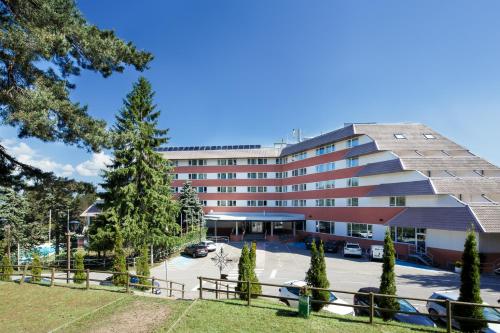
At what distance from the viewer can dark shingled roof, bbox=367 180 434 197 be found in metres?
27.8

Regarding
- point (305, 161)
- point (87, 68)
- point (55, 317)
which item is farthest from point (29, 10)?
point (305, 161)

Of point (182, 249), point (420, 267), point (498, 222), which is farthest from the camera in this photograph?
point (182, 249)

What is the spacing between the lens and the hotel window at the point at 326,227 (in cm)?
4072

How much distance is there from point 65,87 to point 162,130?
19226mm

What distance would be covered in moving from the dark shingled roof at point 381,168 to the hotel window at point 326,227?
8.43 meters

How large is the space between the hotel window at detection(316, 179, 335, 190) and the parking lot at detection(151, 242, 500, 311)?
10225mm

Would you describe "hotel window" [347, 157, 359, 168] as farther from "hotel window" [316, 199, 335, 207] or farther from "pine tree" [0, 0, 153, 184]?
"pine tree" [0, 0, 153, 184]

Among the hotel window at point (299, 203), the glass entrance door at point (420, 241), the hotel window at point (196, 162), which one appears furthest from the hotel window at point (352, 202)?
the hotel window at point (196, 162)

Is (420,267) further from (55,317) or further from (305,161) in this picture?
(55,317)

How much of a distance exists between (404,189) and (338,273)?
1137 cm

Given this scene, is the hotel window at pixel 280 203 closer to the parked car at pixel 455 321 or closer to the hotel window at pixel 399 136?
the hotel window at pixel 399 136

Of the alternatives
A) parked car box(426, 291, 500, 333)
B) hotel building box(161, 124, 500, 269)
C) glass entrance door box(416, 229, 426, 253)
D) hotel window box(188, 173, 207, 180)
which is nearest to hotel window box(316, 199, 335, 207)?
hotel building box(161, 124, 500, 269)

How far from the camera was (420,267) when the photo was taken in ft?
86.9

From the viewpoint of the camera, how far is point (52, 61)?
10.7 metres
